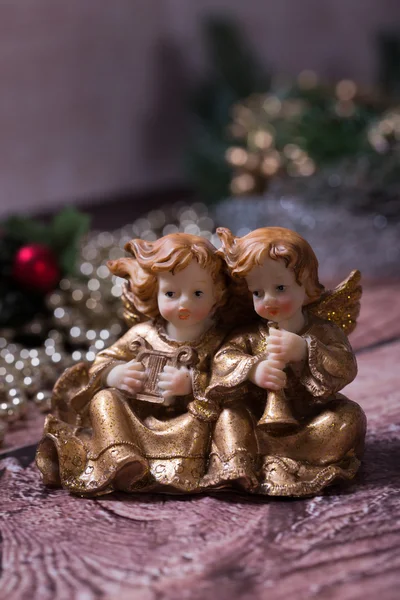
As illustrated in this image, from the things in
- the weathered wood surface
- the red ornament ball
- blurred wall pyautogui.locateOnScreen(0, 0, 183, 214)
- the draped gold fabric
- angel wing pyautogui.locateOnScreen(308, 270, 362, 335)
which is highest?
blurred wall pyautogui.locateOnScreen(0, 0, 183, 214)

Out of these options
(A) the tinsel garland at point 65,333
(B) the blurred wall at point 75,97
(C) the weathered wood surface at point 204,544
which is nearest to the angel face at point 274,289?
(C) the weathered wood surface at point 204,544

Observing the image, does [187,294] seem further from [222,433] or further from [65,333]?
[65,333]

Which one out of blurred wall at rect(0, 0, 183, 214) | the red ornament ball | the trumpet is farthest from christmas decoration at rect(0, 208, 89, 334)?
blurred wall at rect(0, 0, 183, 214)

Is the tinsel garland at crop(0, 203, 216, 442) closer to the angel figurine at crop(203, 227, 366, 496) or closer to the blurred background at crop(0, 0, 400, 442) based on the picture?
the blurred background at crop(0, 0, 400, 442)

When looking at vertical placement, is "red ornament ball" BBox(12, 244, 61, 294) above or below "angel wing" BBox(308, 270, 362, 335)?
above

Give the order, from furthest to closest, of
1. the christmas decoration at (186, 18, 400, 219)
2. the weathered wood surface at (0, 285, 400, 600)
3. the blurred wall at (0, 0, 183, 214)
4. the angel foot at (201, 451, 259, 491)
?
the blurred wall at (0, 0, 183, 214), the christmas decoration at (186, 18, 400, 219), the angel foot at (201, 451, 259, 491), the weathered wood surface at (0, 285, 400, 600)

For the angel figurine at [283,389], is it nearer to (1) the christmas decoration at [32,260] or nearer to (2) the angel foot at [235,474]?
(2) the angel foot at [235,474]

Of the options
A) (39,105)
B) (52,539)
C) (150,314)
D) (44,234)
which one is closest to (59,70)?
(39,105)
